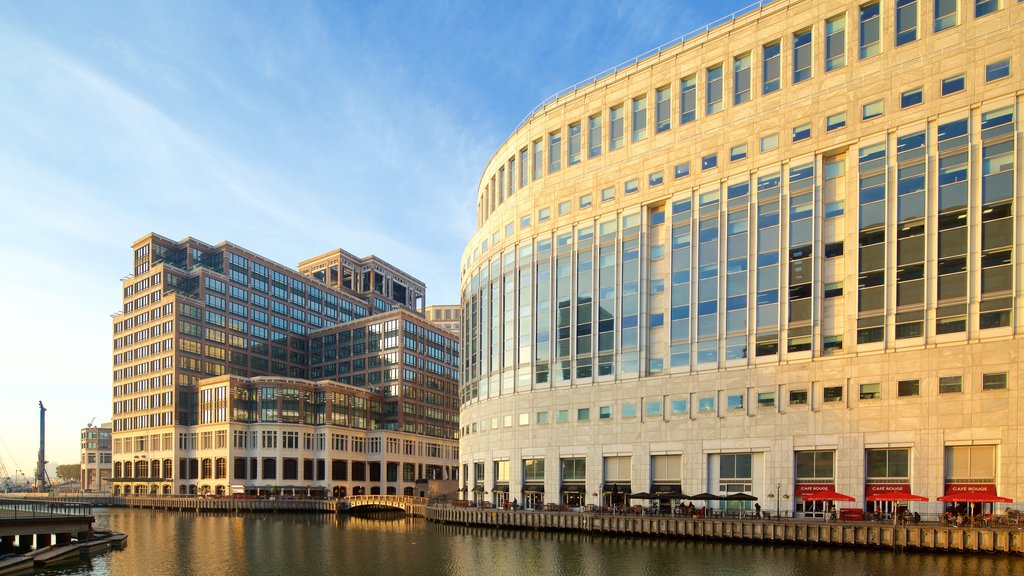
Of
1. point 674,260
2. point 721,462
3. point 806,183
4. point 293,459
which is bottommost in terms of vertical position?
point 293,459

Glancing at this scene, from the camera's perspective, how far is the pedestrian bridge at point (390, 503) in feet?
400

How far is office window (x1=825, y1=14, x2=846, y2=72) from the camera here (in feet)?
261

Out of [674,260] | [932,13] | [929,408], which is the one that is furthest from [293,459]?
[932,13]

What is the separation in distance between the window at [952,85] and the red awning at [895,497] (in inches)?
1493

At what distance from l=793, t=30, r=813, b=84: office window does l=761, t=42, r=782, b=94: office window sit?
5.22 feet

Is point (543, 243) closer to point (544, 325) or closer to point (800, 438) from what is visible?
A: point (544, 325)

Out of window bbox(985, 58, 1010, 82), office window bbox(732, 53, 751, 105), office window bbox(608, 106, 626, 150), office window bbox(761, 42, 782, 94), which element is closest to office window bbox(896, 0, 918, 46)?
window bbox(985, 58, 1010, 82)

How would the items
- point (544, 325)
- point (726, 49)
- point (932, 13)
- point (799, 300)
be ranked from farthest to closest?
point (544, 325) < point (726, 49) < point (799, 300) < point (932, 13)

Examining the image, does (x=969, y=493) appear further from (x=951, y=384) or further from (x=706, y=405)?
(x=706, y=405)

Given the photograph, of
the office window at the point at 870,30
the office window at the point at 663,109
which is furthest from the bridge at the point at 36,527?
the office window at the point at 870,30

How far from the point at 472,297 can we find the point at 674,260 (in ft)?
140

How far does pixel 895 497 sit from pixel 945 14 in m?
46.3

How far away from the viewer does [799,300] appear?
79500 mm

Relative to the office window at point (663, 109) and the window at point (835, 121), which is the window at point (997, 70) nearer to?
the window at point (835, 121)
